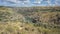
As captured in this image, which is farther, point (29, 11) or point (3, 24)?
point (29, 11)

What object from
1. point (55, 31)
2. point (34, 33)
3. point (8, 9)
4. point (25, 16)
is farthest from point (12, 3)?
point (55, 31)

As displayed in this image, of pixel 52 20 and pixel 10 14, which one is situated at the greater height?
pixel 10 14

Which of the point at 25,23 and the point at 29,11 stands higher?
the point at 29,11

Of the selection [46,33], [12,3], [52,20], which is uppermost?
[12,3]

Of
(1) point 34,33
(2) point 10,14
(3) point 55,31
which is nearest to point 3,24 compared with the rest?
(2) point 10,14

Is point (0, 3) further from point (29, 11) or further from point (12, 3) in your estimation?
point (29, 11)

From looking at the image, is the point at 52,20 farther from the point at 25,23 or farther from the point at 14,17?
the point at 14,17
